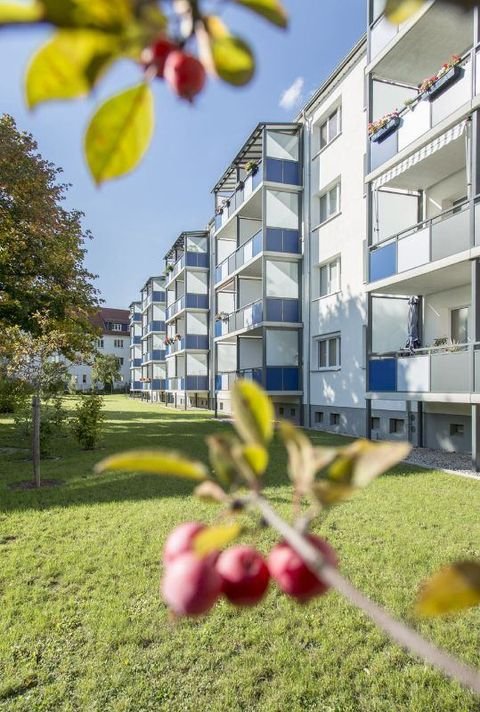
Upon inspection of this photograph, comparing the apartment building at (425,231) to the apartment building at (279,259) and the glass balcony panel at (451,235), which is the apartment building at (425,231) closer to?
the glass balcony panel at (451,235)

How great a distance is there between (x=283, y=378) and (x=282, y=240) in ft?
19.1

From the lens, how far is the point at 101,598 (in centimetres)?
427

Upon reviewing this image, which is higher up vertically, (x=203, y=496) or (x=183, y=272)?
(x=183, y=272)

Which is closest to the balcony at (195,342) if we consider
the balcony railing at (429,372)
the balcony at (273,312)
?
the balcony at (273,312)

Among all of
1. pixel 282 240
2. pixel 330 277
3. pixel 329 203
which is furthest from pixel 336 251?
pixel 282 240

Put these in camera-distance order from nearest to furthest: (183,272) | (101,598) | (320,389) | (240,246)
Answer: (101,598)
(320,389)
(240,246)
(183,272)

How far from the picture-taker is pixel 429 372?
11.1 m

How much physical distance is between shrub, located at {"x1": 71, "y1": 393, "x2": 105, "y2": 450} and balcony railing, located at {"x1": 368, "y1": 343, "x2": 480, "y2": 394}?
769cm

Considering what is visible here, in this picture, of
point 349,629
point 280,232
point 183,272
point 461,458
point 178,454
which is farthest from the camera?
point 183,272

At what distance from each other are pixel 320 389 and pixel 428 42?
11348 millimetres

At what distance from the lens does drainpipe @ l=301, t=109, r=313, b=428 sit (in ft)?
63.5

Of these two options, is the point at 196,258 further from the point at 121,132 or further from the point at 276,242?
the point at 121,132

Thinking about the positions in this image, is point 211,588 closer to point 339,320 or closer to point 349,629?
point 349,629

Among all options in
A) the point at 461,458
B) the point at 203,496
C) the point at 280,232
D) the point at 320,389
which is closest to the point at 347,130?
the point at 280,232
